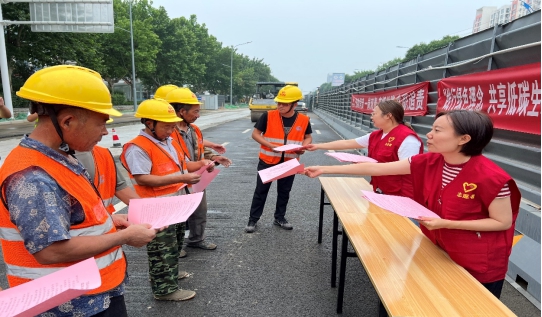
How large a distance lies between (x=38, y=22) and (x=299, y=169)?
1542 centimetres

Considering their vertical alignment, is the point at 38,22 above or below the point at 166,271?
above

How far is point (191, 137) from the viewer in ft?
11.4

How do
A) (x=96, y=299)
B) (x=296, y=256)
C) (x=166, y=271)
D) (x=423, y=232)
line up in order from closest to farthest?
(x=96, y=299) < (x=423, y=232) < (x=166, y=271) < (x=296, y=256)

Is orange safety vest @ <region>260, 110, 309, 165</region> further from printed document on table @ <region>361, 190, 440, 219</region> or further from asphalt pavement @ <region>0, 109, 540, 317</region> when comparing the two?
printed document on table @ <region>361, 190, 440, 219</region>

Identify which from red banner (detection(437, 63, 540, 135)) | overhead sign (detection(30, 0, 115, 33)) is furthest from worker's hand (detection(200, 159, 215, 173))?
overhead sign (detection(30, 0, 115, 33))

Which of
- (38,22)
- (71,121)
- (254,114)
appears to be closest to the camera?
(71,121)

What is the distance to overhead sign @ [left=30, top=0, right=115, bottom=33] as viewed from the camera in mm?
13680

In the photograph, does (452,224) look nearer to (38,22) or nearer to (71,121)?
(71,121)

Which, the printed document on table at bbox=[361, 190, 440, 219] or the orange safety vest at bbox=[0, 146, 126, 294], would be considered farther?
the printed document on table at bbox=[361, 190, 440, 219]

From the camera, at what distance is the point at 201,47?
182ft

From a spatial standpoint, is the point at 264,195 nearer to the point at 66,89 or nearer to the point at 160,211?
the point at 160,211

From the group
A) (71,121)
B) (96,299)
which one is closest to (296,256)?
(96,299)

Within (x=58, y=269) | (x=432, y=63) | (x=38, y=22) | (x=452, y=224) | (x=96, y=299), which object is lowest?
(x=96, y=299)

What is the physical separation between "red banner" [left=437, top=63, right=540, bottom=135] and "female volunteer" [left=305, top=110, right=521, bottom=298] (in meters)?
1.81
